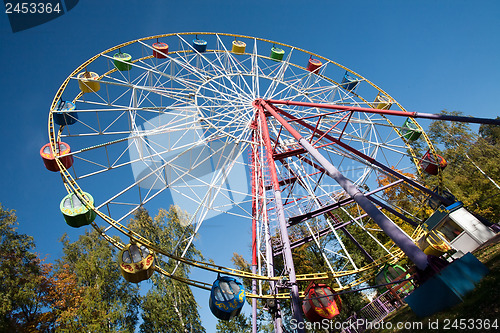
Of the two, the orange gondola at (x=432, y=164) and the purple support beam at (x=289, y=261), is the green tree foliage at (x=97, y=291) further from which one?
the orange gondola at (x=432, y=164)

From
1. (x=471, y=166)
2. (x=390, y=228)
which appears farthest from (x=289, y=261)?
(x=471, y=166)

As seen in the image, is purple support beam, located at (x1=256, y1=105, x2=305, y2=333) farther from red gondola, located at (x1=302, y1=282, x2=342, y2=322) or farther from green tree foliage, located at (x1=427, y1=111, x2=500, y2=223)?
green tree foliage, located at (x1=427, y1=111, x2=500, y2=223)

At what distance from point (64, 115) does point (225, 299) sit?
9.26 m

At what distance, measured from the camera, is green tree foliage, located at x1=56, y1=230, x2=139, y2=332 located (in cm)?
1788

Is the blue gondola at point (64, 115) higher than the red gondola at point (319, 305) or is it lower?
higher

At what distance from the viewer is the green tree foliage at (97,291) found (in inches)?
704

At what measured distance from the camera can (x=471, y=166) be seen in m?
29.7

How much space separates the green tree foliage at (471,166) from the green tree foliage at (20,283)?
78.3 ft

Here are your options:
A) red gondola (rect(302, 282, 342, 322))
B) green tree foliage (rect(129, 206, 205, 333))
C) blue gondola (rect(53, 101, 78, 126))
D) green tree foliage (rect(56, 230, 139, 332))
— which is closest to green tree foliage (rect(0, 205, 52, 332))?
green tree foliage (rect(56, 230, 139, 332))

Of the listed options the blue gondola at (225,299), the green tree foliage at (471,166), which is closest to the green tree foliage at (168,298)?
the blue gondola at (225,299)

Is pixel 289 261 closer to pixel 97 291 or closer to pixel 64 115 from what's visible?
pixel 64 115

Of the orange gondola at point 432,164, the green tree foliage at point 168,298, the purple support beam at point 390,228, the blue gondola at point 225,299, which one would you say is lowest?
the purple support beam at point 390,228

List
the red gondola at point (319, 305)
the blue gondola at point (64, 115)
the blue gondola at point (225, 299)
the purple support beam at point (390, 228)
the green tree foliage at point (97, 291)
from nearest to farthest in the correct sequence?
1. the purple support beam at point (390, 228)
2. the blue gondola at point (225, 299)
3. the red gondola at point (319, 305)
4. the blue gondola at point (64, 115)
5. the green tree foliage at point (97, 291)

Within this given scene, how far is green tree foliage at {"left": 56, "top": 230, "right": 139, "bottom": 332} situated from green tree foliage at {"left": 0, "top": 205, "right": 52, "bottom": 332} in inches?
52.9
